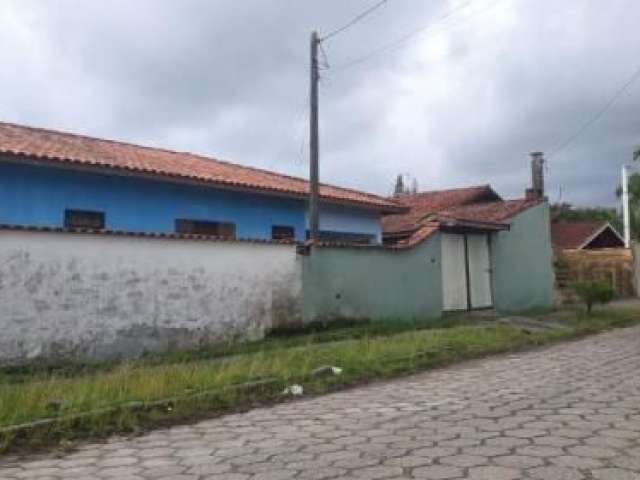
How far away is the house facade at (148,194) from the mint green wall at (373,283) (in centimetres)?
269

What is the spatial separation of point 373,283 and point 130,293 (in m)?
6.05

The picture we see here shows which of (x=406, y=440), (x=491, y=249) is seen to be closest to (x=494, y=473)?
(x=406, y=440)

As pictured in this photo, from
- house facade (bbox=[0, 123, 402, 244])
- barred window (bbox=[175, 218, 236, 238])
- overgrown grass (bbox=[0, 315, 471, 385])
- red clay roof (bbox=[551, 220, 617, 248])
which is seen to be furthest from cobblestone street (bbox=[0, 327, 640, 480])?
red clay roof (bbox=[551, 220, 617, 248])

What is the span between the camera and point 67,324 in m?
11.2

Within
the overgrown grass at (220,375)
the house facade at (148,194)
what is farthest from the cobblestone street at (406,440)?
the house facade at (148,194)

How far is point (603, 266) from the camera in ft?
94.6

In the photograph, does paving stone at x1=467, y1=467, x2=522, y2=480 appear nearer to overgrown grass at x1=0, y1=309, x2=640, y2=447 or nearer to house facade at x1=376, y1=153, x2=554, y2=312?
overgrown grass at x1=0, y1=309, x2=640, y2=447

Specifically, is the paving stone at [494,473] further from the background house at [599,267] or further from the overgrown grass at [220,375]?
the background house at [599,267]

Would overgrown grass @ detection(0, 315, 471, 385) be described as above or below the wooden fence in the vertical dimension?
below

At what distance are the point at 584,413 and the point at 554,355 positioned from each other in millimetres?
5659

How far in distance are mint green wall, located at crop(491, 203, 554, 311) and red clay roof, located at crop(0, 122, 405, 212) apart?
3062 mm

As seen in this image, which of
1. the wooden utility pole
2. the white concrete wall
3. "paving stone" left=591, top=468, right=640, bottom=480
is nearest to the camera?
"paving stone" left=591, top=468, right=640, bottom=480

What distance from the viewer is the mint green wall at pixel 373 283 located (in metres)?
15.3

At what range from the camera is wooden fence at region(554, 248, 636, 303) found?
28062 millimetres
